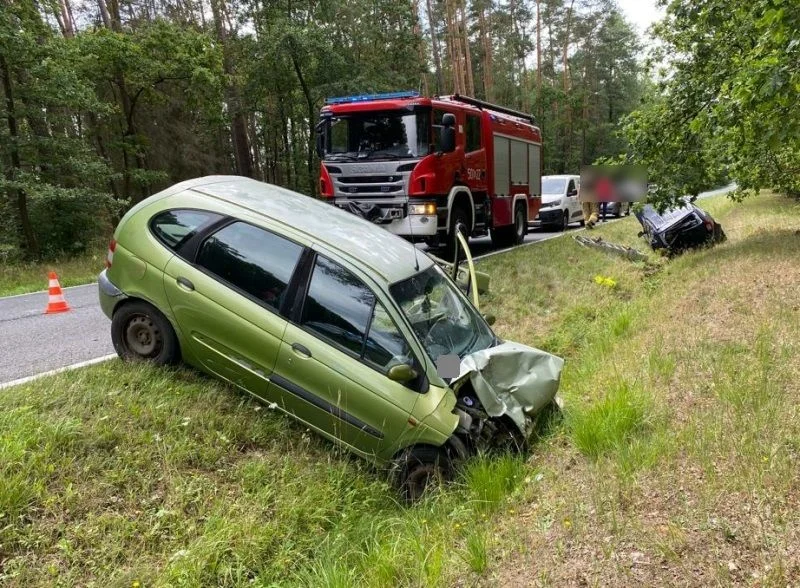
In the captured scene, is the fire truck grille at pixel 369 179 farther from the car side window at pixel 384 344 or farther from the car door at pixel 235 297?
the car side window at pixel 384 344

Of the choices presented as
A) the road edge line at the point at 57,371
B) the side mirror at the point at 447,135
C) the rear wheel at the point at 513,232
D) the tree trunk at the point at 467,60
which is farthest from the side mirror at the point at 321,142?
the tree trunk at the point at 467,60

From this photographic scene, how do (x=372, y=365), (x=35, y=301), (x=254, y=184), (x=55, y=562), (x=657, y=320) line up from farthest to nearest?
(x=35, y=301), (x=657, y=320), (x=254, y=184), (x=372, y=365), (x=55, y=562)

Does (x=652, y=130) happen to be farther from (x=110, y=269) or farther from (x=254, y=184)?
(x=110, y=269)

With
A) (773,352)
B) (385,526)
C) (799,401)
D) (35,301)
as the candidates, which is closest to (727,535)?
(799,401)

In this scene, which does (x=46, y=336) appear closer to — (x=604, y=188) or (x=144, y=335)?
(x=144, y=335)

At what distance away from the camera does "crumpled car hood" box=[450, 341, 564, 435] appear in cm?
375

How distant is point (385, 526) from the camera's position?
3.40 meters

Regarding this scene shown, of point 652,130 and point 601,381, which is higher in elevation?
point 652,130

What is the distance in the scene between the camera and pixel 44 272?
1140 cm

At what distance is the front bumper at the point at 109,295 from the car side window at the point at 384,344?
2147 millimetres

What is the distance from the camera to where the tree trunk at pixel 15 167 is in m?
11.8

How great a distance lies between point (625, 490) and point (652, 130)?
8967 millimetres

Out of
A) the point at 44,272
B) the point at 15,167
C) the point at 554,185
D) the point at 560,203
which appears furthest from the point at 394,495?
the point at 554,185

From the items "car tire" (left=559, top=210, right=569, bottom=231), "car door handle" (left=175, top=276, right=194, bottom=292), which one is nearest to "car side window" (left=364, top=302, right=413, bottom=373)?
"car door handle" (left=175, top=276, right=194, bottom=292)
